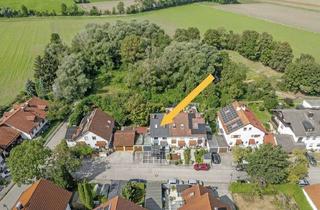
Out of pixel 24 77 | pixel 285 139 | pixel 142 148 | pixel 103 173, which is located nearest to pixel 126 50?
pixel 24 77

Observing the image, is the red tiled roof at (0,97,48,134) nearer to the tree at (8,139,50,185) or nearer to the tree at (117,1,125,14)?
the tree at (8,139,50,185)

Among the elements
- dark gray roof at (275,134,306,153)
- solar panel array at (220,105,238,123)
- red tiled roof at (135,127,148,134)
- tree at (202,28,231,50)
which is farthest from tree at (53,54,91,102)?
dark gray roof at (275,134,306,153)

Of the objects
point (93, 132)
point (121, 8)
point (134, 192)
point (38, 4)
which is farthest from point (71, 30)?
point (134, 192)

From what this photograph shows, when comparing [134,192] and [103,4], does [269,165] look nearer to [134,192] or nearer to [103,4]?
[134,192]

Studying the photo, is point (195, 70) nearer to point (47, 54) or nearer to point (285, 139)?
point (285, 139)

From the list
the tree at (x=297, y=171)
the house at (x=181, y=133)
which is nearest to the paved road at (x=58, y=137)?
the house at (x=181, y=133)
